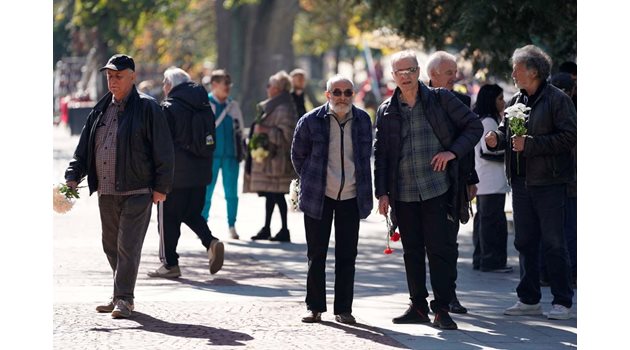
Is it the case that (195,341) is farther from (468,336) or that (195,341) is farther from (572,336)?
(572,336)

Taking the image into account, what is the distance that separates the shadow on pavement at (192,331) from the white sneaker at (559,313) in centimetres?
227

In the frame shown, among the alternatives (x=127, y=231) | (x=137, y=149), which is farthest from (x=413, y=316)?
(x=137, y=149)

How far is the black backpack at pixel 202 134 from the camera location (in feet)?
40.5

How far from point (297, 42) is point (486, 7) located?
160 ft

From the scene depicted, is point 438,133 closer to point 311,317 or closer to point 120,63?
point 311,317

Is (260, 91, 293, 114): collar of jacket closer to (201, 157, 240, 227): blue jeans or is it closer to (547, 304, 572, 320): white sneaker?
(201, 157, 240, 227): blue jeans

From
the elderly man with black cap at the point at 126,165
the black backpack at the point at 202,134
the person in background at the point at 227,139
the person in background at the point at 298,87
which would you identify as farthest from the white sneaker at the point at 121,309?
the person in background at the point at 298,87

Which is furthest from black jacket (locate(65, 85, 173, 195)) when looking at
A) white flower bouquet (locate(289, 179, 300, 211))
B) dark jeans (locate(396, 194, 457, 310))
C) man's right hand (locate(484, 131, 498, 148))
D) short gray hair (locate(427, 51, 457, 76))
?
man's right hand (locate(484, 131, 498, 148))

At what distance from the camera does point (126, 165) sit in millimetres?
9672

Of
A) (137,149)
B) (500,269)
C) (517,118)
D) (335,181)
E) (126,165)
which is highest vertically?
(517,118)

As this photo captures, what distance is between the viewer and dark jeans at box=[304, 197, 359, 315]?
31.7 feet

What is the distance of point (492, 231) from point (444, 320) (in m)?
3.46

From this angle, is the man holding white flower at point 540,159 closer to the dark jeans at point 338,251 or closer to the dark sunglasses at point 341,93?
the dark sunglasses at point 341,93
